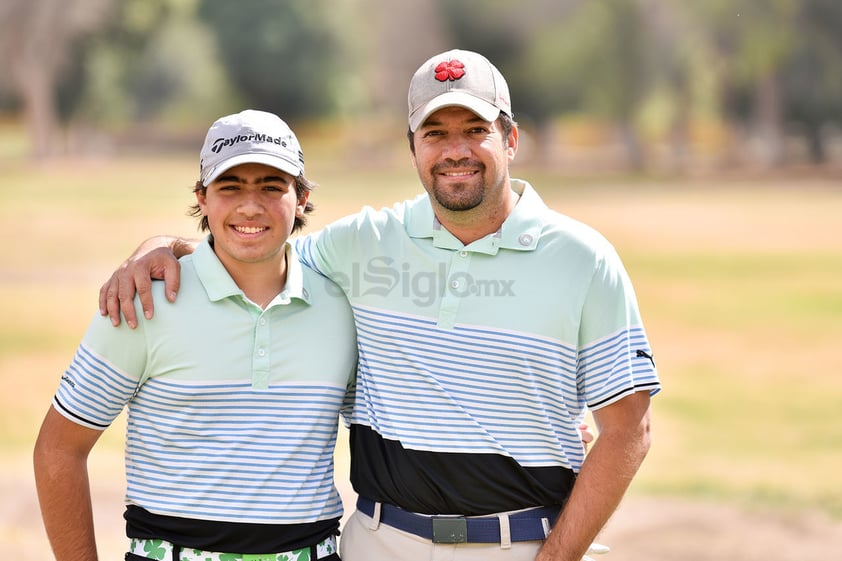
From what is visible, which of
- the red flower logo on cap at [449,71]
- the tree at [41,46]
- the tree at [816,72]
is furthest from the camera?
the tree at [816,72]

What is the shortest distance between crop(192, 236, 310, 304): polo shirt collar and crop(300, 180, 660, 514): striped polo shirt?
0.26 m

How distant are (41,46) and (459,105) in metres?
36.0

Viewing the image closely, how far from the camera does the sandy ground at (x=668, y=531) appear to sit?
20.0 ft

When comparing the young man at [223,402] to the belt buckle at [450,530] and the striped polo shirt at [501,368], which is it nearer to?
the striped polo shirt at [501,368]

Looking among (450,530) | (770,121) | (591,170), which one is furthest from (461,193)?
(591,170)

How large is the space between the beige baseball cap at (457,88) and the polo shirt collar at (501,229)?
27 centimetres

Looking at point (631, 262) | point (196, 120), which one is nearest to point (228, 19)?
point (196, 120)

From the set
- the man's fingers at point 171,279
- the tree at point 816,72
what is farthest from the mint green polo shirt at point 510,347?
the tree at point 816,72

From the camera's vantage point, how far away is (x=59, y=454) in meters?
3.07

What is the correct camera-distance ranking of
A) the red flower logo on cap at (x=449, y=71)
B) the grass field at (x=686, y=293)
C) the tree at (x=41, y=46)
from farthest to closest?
the tree at (x=41, y=46) < the grass field at (x=686, y=293) < the red flower logo on cap at (x=449, y=71)

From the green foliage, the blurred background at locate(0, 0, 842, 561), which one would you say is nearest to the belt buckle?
the blurred background at locate(0, 0, 842, 561)

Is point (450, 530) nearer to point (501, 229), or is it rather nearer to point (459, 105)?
point (501, 229)

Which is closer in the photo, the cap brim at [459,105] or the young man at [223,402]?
the young man at [223,402]

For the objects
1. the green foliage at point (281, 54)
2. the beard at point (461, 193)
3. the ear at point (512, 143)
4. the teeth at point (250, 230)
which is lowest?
the teeth at point (250, 230)
